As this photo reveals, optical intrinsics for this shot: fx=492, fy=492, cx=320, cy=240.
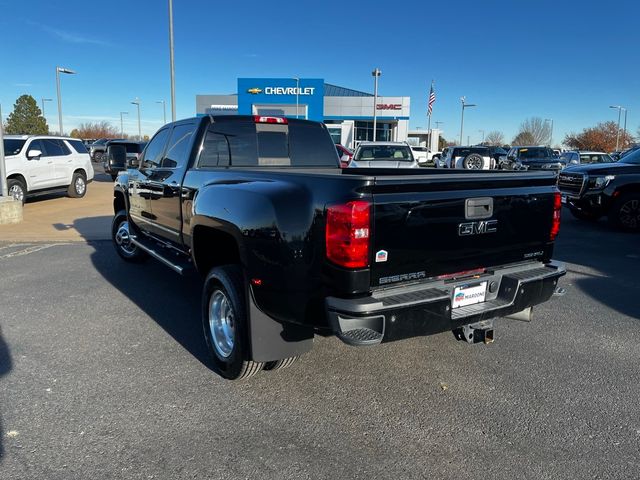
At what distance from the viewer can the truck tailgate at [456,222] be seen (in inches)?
112

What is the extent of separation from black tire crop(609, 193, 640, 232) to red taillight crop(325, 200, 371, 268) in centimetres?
975

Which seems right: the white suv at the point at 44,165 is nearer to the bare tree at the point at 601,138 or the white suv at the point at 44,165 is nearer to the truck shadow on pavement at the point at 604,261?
the truck shadow on pavement at the point at 604,261

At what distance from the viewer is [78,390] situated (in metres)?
3.53

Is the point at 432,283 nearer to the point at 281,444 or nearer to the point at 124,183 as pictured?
the point at 281,444

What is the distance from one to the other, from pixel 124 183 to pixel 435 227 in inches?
205

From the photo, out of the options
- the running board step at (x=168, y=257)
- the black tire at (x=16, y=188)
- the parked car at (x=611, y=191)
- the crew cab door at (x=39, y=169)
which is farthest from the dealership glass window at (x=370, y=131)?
the running board step at (x=168, y=257)

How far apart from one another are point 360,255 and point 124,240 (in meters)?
5.56

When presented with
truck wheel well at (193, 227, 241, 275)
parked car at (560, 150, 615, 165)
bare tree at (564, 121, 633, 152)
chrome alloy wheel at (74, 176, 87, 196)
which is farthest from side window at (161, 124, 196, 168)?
bare tree at (564, 121, 633, 152)

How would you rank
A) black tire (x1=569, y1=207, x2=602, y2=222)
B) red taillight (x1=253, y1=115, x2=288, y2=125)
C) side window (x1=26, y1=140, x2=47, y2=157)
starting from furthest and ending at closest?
side window (x1=26, y1=140, x2=47, y2=157), black tire (x1=569, y1=207, x2=602, y2=222), red taillight (x1=253, y1=115, x2=288, y2=125)

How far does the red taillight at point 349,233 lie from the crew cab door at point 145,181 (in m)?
3.39

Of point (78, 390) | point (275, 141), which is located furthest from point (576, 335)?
point (78, 390)

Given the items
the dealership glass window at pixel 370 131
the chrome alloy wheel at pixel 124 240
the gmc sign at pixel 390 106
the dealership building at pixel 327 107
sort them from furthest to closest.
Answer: the dealership glass window at pixel 370 131 → the gmc sign at pixel 390 106 → the dealership building at pixel 327 107 → the chrome alloy wheel at pixel 124 240

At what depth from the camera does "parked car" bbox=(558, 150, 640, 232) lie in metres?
10.3

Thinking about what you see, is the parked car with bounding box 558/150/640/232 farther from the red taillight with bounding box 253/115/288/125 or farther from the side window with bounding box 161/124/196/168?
the side window with bounding box 161/124/196/168
